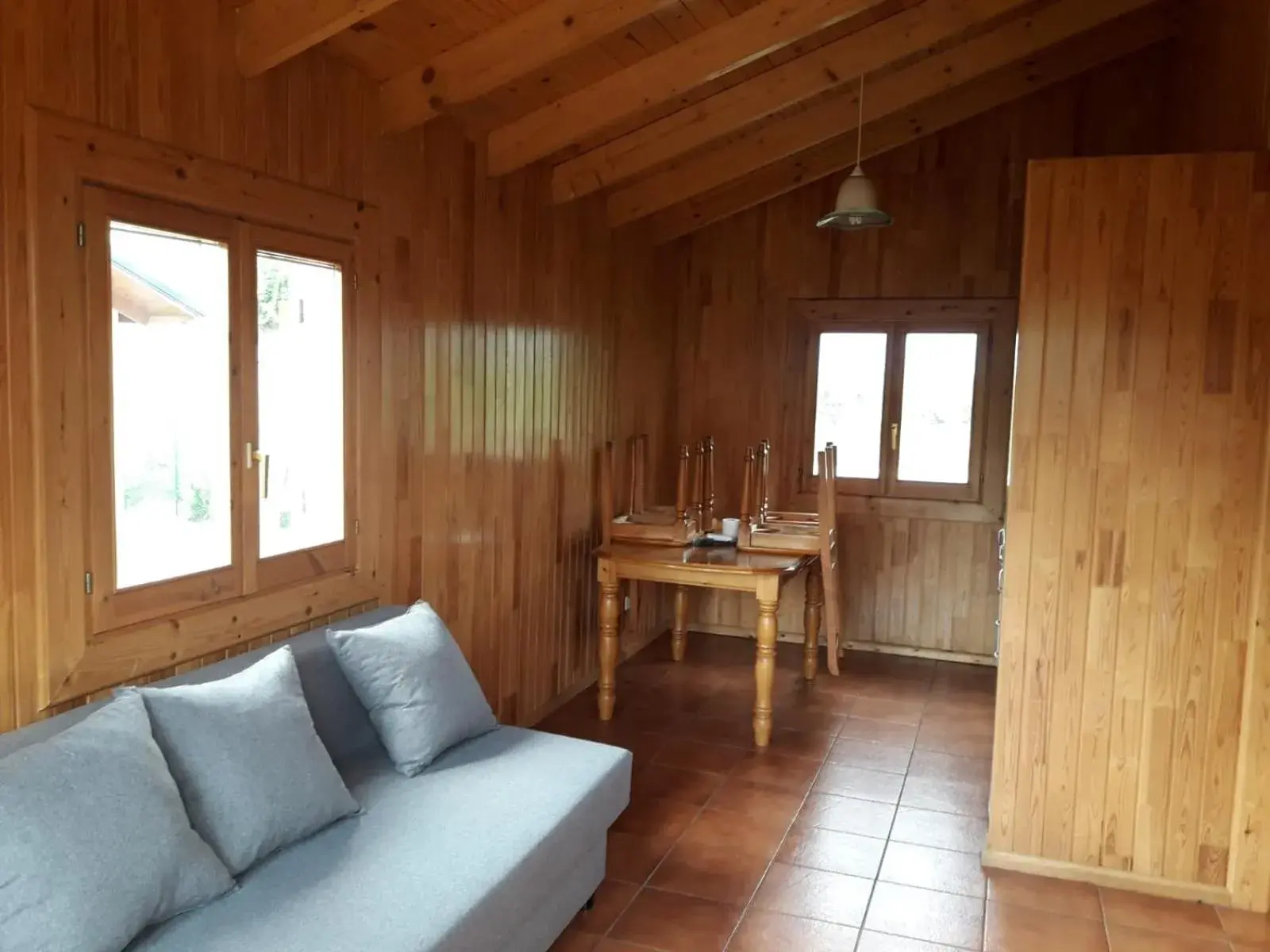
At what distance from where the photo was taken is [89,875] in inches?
64.2

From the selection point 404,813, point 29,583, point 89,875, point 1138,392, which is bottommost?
point 404,813

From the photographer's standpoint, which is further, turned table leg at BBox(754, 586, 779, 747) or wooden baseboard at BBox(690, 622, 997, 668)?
wooden baseboard at BBox(690, 622, 997, 668)

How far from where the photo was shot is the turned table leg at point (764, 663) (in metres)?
4.08

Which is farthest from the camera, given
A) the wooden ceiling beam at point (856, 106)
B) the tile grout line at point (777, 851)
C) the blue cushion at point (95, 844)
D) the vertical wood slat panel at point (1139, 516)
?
the wooden ceiling beam at point (856, 106)

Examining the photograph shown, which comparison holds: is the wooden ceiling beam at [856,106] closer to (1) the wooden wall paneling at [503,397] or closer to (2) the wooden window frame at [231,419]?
(1) the wooden wall paneling at [503,397]

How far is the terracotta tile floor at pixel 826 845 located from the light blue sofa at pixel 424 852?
0.37 m

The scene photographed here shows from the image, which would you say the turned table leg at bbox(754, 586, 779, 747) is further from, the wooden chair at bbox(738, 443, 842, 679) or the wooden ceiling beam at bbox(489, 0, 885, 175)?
the wooden ceiling beam at bbox(489, 0, 885, 175)

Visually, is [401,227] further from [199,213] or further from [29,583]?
[29,583]

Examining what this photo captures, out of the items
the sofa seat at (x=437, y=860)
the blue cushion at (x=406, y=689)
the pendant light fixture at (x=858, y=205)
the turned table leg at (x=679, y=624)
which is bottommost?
the turned table leg at (x=679, y=624)

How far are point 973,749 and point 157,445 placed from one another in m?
3.48

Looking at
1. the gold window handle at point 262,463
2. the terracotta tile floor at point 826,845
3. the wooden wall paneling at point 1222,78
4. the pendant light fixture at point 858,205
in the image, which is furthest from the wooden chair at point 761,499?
the gold window handle at point 262,463

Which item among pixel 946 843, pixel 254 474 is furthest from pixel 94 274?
pixel 946 843

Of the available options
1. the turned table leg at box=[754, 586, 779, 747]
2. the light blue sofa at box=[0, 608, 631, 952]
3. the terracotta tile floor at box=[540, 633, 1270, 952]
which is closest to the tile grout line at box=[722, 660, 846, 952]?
the terracotta tile floor at box=[540, 633, 1270, 952]

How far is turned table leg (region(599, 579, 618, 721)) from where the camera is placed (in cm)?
431
